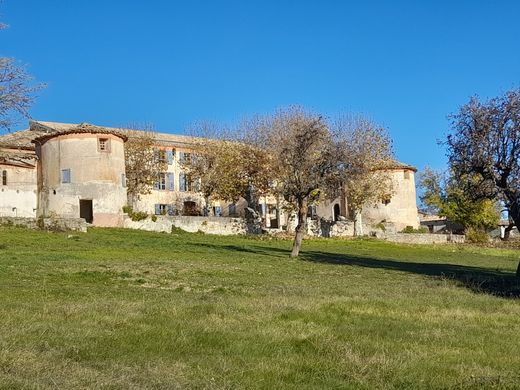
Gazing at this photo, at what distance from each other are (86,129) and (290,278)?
37509 mm

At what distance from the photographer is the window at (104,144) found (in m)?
57.4

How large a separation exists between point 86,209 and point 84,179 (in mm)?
3173

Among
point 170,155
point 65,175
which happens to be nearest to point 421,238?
point 170,155

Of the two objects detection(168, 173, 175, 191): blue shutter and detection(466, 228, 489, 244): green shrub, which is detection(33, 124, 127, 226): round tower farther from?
detection(466, 228, 489, 244): green shrub

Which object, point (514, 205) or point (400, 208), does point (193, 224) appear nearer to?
point (400, 208)

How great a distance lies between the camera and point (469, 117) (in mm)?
30406

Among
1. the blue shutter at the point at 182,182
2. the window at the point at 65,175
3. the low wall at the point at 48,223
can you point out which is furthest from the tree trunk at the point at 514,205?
the blue shutter at the point at 182,182

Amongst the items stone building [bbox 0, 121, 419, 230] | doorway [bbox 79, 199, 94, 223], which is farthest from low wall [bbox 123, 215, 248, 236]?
doorway [bbox 79, 199, 94, 223]

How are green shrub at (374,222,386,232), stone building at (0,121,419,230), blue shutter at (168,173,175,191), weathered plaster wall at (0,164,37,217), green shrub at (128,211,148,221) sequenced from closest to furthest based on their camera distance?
stone building at (0,121,419,230), green shrub at (128,211,148,221), weathered plaster wall at (0,164,37,217), green shrub at (374,222,386,232), blue shutter at (168,173,175,191)

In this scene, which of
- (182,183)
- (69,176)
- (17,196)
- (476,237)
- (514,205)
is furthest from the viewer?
(182,183)

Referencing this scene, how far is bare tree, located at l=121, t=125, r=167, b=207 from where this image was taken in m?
70.8

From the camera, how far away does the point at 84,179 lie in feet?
185

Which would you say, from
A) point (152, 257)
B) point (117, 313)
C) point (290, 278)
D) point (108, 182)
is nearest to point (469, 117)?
point (290, 278)

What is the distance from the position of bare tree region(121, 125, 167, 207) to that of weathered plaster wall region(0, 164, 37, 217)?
34.7ft
